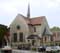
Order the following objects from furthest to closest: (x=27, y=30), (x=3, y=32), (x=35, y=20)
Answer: (x=35, y=20)
(x=27, y=30)
(x=3, y=32)

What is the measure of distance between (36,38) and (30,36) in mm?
2019

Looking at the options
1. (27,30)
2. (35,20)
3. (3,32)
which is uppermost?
(35,20)

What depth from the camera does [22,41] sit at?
165ft

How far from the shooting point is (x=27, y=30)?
51.5 m

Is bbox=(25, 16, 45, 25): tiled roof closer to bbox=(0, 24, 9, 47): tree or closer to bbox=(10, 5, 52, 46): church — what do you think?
bbox=(10, 5, 52, 46): church

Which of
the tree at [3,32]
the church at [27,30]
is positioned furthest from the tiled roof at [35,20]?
the tree at [3,32]

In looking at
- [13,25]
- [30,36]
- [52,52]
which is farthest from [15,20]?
[52,52]

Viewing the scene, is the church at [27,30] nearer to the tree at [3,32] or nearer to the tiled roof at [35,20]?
the tiled roof at [35,20]

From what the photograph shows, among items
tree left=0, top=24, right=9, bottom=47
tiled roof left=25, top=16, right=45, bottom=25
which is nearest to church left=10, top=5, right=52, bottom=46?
tiled roof left=25, top=16, right=45, bottom=25

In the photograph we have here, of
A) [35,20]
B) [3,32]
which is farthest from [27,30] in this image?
[3,32]

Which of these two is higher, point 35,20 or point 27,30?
point 35,20

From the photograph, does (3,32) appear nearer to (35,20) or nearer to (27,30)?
(27,30)

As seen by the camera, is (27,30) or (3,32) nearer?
(3,32)

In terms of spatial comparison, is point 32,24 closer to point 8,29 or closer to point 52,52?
point 8,29
